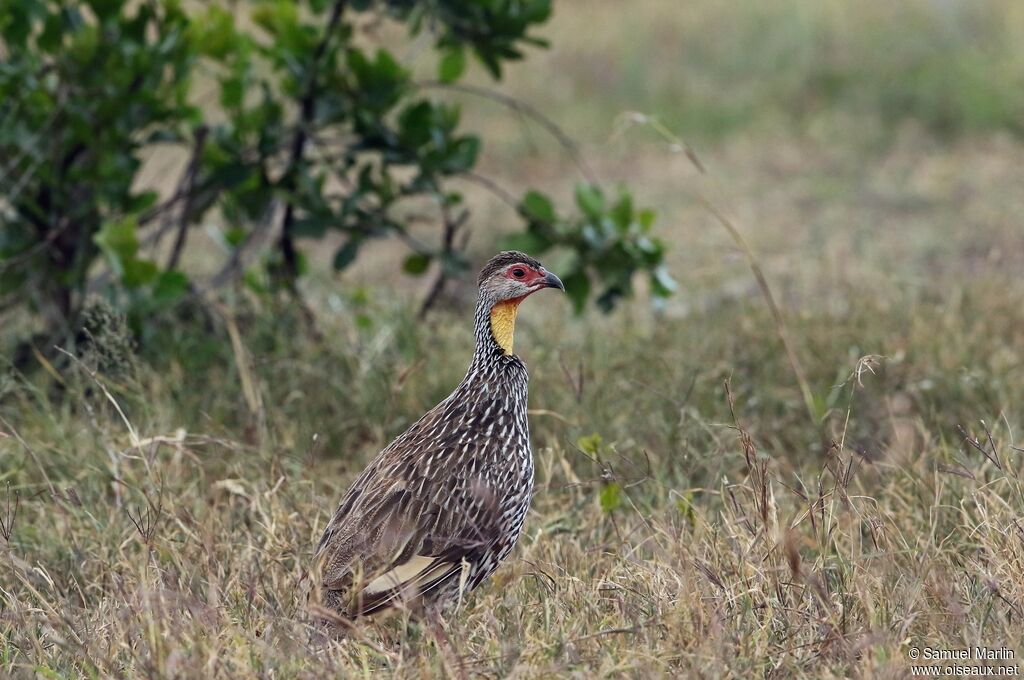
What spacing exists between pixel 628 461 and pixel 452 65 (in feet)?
8.33

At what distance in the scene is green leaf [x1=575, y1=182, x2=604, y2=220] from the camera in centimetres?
588

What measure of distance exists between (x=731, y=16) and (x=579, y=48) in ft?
4.84

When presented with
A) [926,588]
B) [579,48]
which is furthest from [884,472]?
[579,48]

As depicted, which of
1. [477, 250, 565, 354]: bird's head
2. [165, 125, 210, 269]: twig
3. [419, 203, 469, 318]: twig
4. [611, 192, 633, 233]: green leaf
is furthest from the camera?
[419, 203, 469, 318]: twig

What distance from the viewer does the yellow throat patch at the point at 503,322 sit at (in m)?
4.16

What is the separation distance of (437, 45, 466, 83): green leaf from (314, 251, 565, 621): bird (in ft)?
7.20

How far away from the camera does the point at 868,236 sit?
29.1 feet

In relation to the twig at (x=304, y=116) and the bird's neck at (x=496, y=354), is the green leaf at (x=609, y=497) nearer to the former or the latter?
the bird's neck at (x=496, y=354)

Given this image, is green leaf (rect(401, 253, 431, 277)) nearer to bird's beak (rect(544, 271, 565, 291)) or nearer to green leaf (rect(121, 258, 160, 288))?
green leaf (rect(121, 258, 160, 288))

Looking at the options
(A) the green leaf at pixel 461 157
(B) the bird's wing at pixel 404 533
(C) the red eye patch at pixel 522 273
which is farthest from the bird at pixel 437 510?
(A) the green leaf at pixel 461 157

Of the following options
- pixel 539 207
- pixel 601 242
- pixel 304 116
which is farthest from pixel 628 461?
pixel 304 116

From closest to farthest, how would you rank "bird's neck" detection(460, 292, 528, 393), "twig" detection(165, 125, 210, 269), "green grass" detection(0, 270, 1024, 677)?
"green grass" detection(0, 270, 1024, 677) → "bird's neck" detection(460, 292, 528, 393) → "twig" detection(165, 125, 210, 269)

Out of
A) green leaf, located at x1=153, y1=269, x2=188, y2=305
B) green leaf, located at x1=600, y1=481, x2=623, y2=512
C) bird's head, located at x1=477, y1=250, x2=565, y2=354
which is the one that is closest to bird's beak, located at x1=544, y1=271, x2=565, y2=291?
bird's head, located at x1=477, y1=250, x2=565, y2=354

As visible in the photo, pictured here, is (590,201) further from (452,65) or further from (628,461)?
(628,461)
